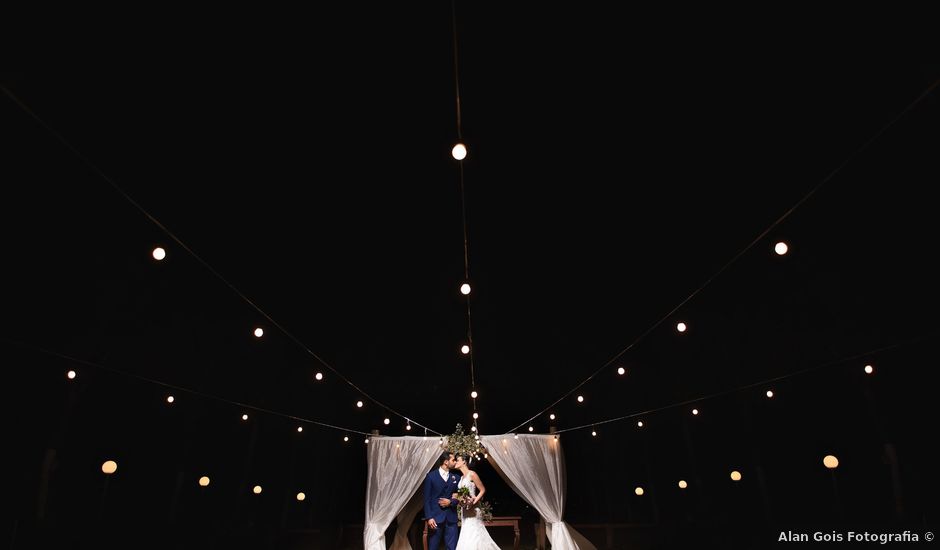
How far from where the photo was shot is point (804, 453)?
299 centimetres

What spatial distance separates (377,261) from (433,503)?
3857mm

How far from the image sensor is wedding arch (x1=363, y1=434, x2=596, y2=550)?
7.12 m

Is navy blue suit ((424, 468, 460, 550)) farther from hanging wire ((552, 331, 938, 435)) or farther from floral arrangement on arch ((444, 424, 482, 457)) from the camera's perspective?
hanging wire ((552, 331, 938, 435))

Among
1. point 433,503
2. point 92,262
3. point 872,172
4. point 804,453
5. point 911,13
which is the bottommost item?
point 433,503

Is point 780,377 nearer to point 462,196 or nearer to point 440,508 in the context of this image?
point 462,196

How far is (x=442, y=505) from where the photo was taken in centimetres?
650

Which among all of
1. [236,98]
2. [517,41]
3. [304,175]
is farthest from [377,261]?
[517,41]

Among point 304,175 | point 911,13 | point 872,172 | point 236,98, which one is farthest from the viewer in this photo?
point 304,175

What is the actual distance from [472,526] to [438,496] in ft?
1.83

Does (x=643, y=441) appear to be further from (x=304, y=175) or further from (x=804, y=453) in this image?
(x=304, y=175)

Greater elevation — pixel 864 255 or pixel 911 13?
pixel 911 13

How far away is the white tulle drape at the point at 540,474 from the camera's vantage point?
23.2 feet

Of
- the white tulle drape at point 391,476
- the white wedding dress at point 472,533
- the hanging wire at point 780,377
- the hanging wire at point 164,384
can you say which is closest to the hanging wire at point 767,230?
the hanging wire at point 780,377

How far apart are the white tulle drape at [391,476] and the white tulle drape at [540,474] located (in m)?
0.89
